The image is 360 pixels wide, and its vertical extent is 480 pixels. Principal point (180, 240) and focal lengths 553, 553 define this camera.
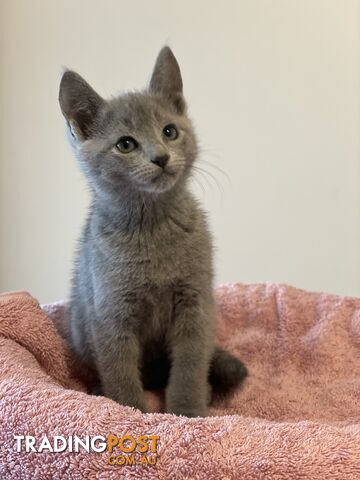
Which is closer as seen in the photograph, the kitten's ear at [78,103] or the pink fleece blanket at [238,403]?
the pink fleece blanket at [238,403]

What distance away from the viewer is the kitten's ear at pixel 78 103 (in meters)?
1.05

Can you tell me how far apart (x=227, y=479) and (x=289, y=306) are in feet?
2.61

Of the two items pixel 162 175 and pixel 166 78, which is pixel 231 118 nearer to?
pixel 166 78

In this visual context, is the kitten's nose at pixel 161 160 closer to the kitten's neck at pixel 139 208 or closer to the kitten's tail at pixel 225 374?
the kitten's neck at pixel 139 208

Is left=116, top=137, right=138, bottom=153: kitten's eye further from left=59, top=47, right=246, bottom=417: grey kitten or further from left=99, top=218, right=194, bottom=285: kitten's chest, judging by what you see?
left=99, top=218, right=194, bottom=285: kitten's chest

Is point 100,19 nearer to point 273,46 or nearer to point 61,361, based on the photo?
point 273,46

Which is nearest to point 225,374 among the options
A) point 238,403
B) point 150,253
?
point 238,403

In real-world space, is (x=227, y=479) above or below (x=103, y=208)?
below

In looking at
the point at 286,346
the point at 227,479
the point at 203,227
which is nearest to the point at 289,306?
the point at 286,346

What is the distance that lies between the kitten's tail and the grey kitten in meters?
0.06

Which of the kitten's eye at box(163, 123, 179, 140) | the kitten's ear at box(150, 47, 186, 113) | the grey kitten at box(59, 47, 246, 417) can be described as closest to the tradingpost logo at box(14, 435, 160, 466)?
the grey kitten at box(59, 47, 246, 417)

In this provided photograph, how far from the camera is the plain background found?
188 centimetres

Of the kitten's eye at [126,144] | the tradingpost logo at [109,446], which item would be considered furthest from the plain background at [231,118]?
the tradingpost logo at [109,446]

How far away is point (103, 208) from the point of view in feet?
3.74
